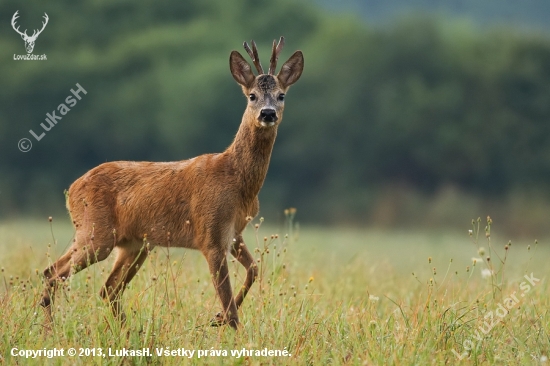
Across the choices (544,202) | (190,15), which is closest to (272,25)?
(190,15)

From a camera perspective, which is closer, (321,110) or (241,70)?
(241,70)

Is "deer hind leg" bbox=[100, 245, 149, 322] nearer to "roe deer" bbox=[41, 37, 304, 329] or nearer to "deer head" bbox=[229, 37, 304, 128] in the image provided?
"roe deer" bbox=[41, 37, 304, 329]

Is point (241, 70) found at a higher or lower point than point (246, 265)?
Result: higher

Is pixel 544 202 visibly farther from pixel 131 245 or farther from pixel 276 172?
pixel 131 245

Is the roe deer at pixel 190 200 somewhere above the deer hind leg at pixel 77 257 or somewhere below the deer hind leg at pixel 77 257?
above

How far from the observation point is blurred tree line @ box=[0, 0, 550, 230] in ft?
103

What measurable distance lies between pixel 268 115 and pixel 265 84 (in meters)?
0.43

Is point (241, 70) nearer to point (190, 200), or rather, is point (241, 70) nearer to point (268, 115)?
point (268, 115)

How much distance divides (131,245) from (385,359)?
9.30ft

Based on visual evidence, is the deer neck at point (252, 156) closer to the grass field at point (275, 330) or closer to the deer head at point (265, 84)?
the deer head at point (265, 84)

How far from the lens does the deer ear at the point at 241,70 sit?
8180mm

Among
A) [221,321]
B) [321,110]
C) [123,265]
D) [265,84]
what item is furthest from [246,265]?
[321,110]

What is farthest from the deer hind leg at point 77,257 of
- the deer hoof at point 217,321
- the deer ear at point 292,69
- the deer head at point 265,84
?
the deer ear at point 292,69

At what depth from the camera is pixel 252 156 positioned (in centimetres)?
782
